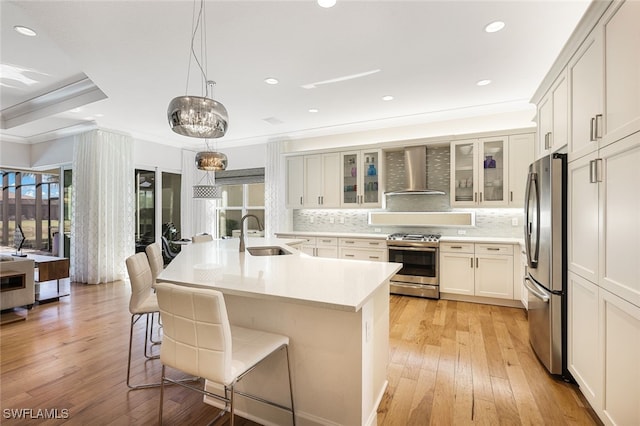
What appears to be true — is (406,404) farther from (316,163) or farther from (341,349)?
(316,163)

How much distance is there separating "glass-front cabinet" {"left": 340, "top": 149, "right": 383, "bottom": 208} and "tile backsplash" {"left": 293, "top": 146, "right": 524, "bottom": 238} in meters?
0.23

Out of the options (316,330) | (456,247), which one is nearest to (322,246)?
(456,247)

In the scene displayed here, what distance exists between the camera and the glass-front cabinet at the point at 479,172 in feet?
14.0

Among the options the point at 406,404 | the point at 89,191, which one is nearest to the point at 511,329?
the point at 406,404

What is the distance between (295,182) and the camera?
587 cm

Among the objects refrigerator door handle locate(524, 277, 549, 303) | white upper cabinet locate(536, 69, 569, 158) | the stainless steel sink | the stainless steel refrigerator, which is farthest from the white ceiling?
refrigerator door handle locate(524, 277, 549, 303)

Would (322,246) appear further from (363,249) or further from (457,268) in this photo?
(457,268)

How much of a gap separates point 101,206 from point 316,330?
533 centimetres

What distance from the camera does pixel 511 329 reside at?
3.32 m

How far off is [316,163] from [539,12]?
3.80m

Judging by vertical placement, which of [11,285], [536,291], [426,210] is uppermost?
[426,210]

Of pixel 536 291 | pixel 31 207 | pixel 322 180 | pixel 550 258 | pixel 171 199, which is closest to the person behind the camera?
pixel 550 258

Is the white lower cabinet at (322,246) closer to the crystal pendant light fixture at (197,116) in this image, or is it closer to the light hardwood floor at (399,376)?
the light hardwood floor at (399,376)

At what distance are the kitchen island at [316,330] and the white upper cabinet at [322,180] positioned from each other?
348 cm
